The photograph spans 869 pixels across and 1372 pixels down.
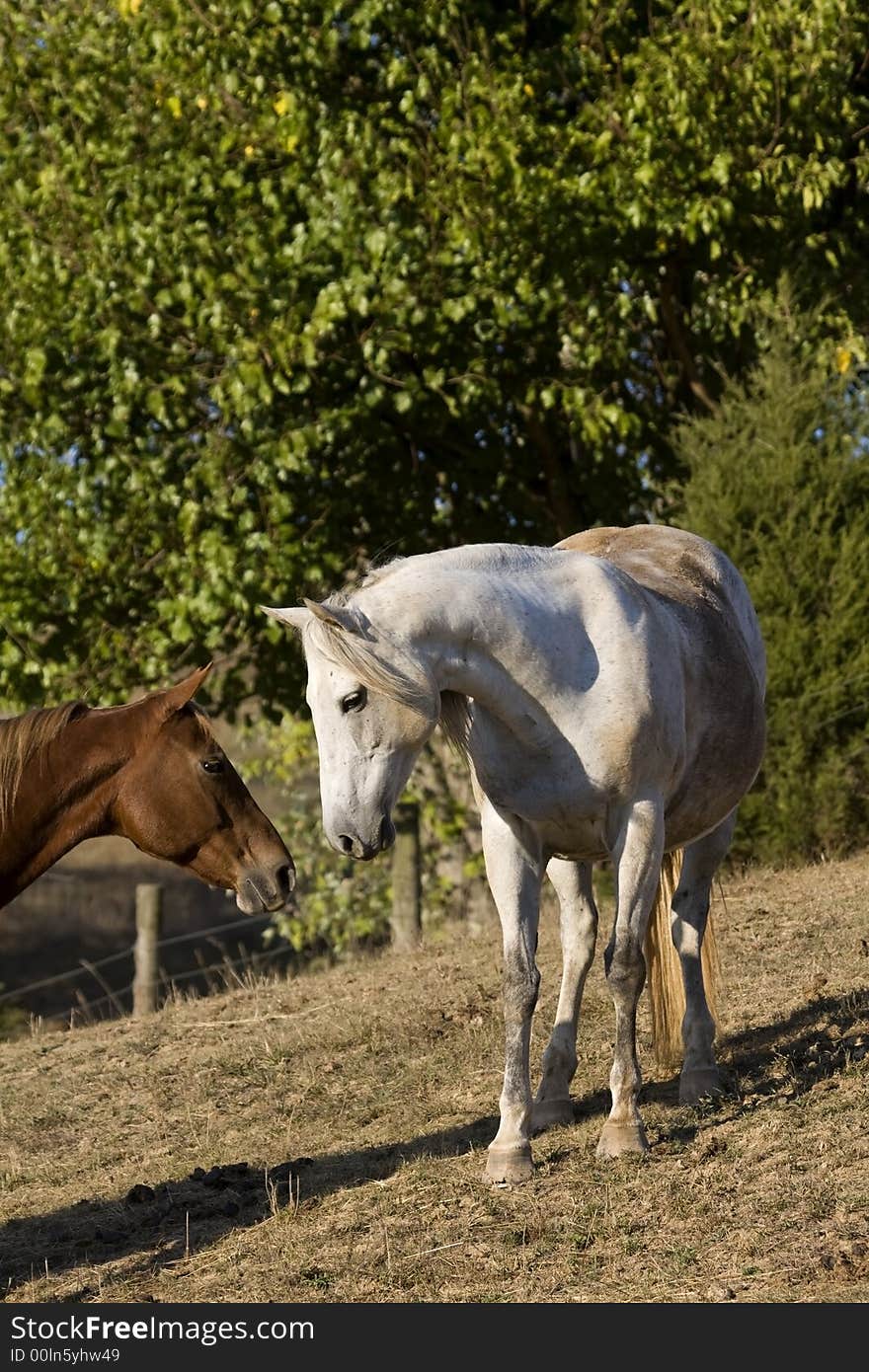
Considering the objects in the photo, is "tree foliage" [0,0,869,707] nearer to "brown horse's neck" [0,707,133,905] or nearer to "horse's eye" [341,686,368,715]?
"brown horse's neck" [0,707,133,905]

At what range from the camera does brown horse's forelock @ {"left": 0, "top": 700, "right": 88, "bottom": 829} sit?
17.4 ft

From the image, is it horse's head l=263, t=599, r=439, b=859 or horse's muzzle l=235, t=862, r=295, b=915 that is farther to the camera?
horse's muzzle l=235, t=862, r=295, b=915

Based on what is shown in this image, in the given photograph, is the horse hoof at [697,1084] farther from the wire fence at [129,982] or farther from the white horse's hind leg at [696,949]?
the wire fence at [129,982]

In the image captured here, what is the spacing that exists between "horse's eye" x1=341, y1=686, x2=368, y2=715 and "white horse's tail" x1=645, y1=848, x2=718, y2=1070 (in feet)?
6.29

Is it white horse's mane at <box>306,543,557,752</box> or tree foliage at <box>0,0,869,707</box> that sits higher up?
tree foliage at <box>0,0,869,707</box>

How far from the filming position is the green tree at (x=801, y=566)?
436 inches

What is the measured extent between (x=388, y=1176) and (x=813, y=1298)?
1877 millimetres

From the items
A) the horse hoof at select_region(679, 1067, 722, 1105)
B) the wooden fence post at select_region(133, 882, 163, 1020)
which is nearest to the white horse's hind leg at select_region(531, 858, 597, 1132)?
the horse hoof at select_region(679, 1067, 722, 1105)

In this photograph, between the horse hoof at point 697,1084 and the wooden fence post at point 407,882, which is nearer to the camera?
the horse hoof at point 697,1084

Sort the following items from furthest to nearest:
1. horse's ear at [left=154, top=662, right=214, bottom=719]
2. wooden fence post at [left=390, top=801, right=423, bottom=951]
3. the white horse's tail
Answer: wooden fence post at [left=390, top=801, right=423, bottom=951], the white horse's tail, horse's ear at [left=154, top=662, right=214, bottom=719]

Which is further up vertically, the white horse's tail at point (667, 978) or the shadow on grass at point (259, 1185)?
the white horse's tail at point (667, 978)

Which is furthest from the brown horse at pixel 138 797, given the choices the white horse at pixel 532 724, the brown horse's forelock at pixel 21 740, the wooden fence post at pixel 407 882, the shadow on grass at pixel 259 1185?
the wooden fence post at pixel 407 882

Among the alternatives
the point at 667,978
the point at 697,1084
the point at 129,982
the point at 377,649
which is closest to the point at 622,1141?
the point at 697,1084

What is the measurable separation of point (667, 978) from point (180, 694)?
7.48 feet
